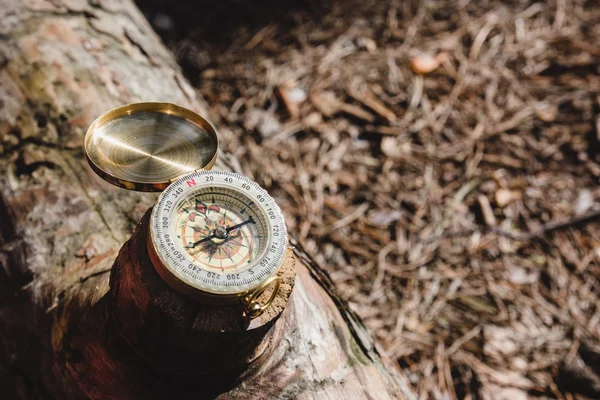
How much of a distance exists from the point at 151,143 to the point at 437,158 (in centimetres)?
204

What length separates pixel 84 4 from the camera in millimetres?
2480

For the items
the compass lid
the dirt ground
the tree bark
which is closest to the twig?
the dirt ground

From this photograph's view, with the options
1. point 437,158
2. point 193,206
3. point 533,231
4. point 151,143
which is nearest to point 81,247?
point 151,143

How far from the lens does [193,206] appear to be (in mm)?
1433

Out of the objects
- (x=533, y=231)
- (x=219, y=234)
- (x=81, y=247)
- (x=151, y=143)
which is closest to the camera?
(x=219, y=234)

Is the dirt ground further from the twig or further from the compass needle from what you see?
the compass needle

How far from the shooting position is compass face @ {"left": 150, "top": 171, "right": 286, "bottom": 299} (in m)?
1.30

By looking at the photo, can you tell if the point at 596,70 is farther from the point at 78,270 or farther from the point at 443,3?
the point at 78,270

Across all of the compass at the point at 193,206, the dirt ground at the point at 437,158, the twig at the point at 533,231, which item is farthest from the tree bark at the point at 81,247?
the twig at the point at 533,231

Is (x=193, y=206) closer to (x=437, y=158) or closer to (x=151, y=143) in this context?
(x=151, y=143)

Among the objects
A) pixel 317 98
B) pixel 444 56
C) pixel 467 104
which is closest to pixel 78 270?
pixel 317 98

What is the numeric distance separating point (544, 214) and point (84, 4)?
2563 millimetres

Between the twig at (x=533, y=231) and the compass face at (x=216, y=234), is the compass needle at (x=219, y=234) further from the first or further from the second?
the twig at (x=533, y=231)

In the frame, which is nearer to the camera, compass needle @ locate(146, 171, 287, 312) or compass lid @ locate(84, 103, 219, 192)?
compass needle @ locate(146, 171, 287, 312)
